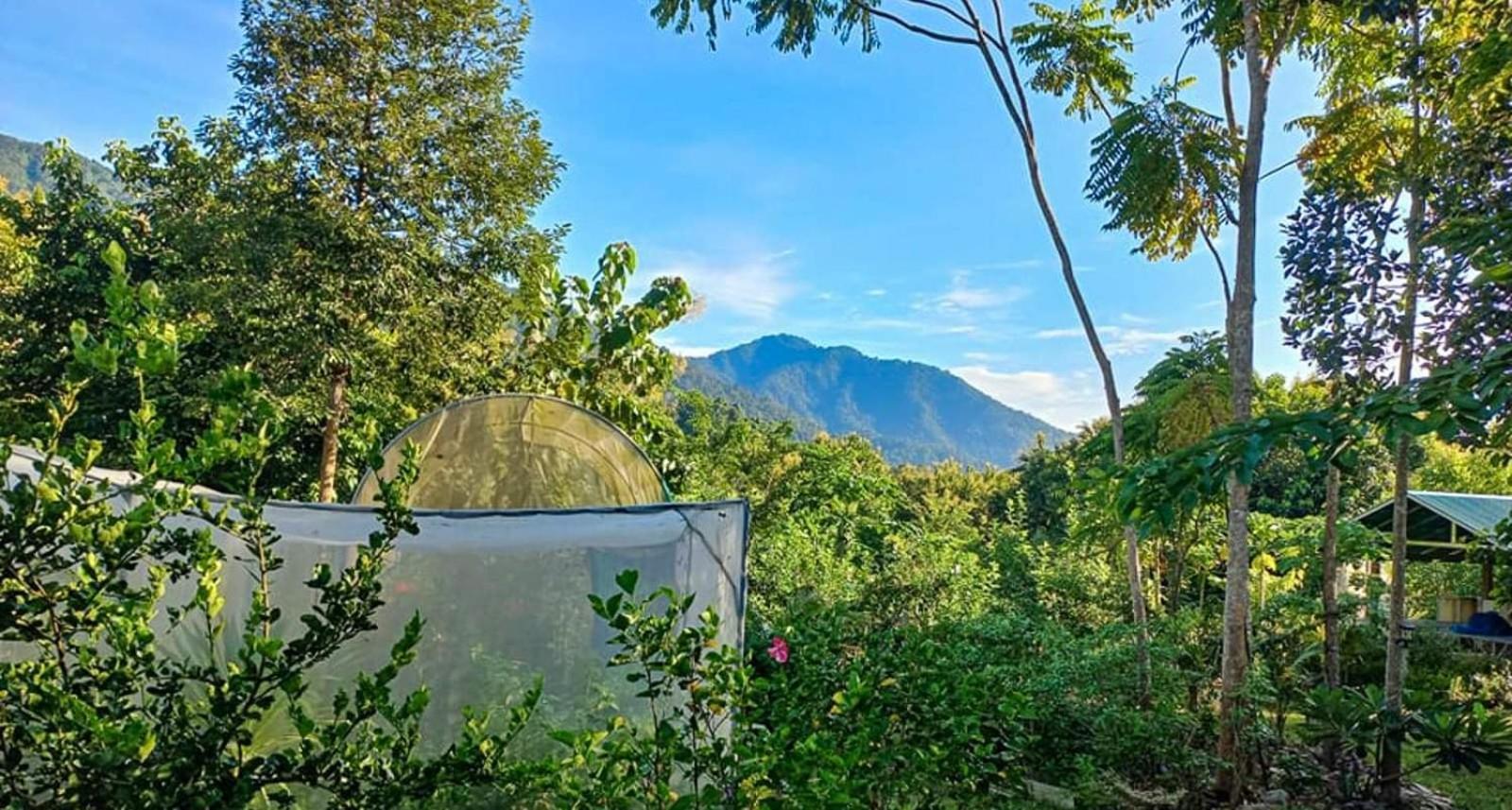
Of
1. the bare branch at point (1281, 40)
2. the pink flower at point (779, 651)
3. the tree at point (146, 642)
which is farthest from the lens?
the bare branch at point (1281, 40)

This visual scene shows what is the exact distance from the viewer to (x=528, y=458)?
427 centimetres

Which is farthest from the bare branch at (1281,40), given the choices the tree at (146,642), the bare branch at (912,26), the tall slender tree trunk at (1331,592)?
the tree at (146,642)

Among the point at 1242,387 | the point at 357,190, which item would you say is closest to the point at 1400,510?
the point at 1242,387

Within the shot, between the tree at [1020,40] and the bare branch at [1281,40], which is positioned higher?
the tree at [1020,40]

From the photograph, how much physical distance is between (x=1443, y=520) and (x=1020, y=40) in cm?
952

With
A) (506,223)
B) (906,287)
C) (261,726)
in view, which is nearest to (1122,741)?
(261,726)

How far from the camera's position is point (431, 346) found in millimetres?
6500

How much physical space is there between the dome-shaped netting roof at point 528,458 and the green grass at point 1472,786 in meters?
4.58

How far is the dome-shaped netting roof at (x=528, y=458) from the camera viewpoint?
13.7ft

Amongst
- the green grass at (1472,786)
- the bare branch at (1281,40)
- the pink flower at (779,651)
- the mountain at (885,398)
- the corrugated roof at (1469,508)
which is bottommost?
the green grass at (1472,786)

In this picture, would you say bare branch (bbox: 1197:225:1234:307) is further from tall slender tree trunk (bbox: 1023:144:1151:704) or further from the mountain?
the mountain

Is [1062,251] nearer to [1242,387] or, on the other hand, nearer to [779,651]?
[1242,387]

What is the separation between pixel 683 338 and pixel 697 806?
19.5 ft

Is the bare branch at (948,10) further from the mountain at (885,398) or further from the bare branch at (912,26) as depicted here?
the mountain at (885,398)
